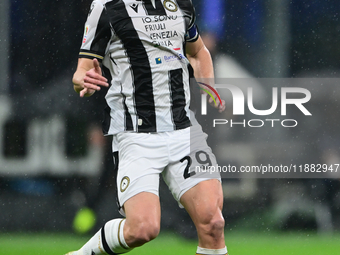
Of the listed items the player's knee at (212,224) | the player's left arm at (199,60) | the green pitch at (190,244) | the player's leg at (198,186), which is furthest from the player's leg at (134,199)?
the green pitch at (190,244)

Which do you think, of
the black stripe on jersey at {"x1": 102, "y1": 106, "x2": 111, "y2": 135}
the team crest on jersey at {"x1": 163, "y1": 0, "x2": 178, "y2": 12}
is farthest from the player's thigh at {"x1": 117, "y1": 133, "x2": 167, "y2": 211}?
the team crest on jersey at {"x1": 163, "y1": 0, "x2": 178, "y2": 12}

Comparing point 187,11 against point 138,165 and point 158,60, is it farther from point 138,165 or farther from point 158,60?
point 138,165

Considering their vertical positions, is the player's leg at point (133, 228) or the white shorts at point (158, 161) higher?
the white shorts at point (158, 161)

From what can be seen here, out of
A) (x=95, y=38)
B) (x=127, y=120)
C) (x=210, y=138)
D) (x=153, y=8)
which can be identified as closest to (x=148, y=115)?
(x=127, y=120)

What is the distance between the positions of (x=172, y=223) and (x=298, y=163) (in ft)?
4.84

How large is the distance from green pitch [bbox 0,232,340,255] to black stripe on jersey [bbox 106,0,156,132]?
1946mm

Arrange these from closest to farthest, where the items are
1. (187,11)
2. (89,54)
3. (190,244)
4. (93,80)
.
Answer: (93,80)
(89,54)
(187,11)
(190,244)

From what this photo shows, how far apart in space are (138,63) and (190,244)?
2.44 m

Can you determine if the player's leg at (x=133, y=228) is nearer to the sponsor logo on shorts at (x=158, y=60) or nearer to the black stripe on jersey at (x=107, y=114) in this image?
the black stripe on jersey at (x=107, y=114)

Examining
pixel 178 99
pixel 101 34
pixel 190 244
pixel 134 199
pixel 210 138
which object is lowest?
pixel 190 244

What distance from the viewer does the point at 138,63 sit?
103 inches

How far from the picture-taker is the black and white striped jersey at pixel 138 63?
260 cm

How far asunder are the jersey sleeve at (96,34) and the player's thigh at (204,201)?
2.84 feet

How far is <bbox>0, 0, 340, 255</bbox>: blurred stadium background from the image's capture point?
4.68m
